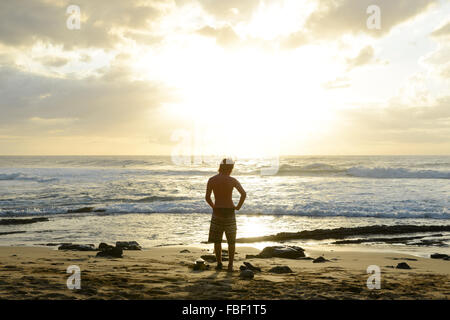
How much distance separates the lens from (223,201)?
6.88 meters

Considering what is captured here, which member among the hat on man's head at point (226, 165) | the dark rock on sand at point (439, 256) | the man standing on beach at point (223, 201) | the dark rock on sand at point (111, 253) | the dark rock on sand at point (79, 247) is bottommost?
the dark rock on sand at point (439, 256)

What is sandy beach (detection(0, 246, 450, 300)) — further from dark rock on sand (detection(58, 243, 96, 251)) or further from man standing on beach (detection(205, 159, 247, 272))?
man standing on beach (detection(205, 159, 247, 272))

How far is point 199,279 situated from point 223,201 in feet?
4.80

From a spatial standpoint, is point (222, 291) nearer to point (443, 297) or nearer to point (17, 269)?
point (443, 297)

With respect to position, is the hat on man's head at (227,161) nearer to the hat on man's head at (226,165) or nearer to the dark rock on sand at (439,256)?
the hat on man's head at (226,165)

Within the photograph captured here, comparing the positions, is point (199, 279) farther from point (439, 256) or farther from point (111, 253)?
point (439, 256)

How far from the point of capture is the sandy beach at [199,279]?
206 inches

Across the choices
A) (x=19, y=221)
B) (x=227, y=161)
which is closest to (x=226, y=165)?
(x=227, y=161)

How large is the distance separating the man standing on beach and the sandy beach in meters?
0.71

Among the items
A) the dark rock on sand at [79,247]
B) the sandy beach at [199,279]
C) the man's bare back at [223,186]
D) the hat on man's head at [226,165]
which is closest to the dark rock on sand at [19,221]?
the dark rock on sand at [79,247]

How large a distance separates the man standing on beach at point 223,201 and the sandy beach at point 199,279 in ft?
2.31

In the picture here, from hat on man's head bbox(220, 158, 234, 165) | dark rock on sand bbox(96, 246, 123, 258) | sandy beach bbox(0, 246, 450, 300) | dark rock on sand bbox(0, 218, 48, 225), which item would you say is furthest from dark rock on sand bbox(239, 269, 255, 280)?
dark rock on sand bbox(0, 218, 48, 225)

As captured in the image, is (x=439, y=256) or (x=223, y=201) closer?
(x=223, y=201)

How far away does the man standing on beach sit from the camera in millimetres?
6789
